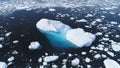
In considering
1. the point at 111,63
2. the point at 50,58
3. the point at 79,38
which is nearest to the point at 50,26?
the point at 79,38

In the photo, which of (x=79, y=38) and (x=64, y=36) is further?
(x=64, y=36)

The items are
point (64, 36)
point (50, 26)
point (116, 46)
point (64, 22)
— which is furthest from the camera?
point (64, 22)

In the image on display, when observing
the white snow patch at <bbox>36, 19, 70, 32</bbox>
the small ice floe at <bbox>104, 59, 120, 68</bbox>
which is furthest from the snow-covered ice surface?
the white snow patch at <bbox>36, 19, 70, 32</bbox>

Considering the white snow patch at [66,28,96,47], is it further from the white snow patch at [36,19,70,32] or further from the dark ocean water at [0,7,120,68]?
the white snow patch at [36,19,70,32]

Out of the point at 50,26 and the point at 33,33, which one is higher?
the point at 50,26

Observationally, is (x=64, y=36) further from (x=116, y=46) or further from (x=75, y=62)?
(x=116, y=46)

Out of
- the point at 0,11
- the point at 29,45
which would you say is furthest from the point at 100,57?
the point at 0,11
